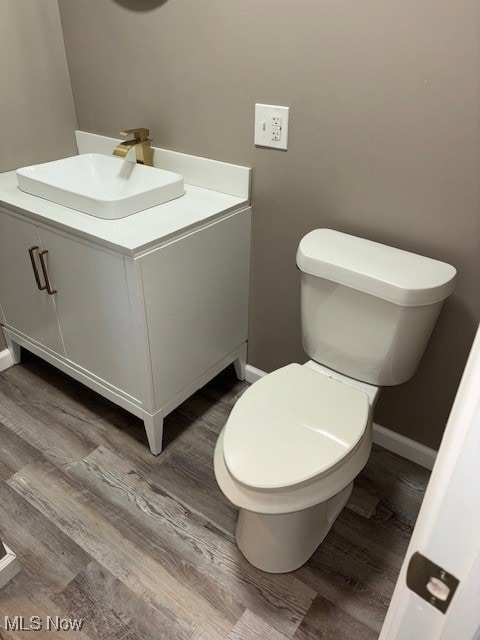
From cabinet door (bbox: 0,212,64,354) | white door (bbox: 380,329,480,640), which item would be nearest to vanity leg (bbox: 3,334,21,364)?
cabinet door (bbox: 0,212,64,354)

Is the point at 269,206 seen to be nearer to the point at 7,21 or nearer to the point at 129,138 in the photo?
the point at 129,138

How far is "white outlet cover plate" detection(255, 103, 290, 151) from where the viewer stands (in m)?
1.37

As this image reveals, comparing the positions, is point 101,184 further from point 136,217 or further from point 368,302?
point 368,302

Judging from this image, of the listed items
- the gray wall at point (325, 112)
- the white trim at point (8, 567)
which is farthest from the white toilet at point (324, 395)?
the white trim at point (8, 567)

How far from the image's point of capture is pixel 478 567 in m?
0.36

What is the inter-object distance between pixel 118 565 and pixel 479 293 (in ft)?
4.16

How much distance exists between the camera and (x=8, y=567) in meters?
1.24

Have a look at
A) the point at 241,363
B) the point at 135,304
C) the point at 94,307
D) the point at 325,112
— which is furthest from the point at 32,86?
the point at 241,363

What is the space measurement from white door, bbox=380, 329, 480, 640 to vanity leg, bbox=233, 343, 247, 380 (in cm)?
149

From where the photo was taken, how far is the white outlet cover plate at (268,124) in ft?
4.48

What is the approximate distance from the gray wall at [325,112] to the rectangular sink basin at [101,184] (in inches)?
6.0

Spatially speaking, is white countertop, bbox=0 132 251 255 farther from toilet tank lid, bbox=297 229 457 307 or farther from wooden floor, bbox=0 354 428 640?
wooden floor, bbox=0 354 428 640

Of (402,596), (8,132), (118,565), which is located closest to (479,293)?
(402,596)

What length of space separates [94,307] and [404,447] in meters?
1.17
